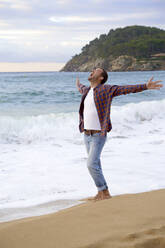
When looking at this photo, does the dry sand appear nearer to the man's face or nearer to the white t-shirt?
the white t-shirt

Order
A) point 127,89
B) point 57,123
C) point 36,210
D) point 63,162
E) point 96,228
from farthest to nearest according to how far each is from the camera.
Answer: point 57,123 < point 63,162 < point 36,210 < point 127,89 < point 96,228

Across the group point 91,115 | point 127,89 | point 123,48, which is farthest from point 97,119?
point 123,48

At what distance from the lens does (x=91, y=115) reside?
4.43 m

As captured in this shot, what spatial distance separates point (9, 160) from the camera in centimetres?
755

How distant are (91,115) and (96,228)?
166 cm

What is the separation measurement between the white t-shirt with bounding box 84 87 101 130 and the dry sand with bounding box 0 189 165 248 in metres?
1.07

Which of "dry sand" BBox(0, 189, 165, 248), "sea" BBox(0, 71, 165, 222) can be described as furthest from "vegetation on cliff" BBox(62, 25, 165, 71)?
"dry sand" BBox(0, 189, 165, 248)

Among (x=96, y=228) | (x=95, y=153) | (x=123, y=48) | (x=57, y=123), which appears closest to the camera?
(x=96, y=228)

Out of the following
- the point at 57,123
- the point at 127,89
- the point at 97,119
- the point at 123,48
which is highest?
the point at 123,48

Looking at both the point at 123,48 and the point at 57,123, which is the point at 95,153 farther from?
the point at 123,48

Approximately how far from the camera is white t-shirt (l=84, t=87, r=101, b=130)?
4410 mm

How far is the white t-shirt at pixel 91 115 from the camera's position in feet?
14.5

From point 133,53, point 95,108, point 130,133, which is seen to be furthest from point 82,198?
point 133,53

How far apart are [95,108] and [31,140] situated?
20.1 ft
